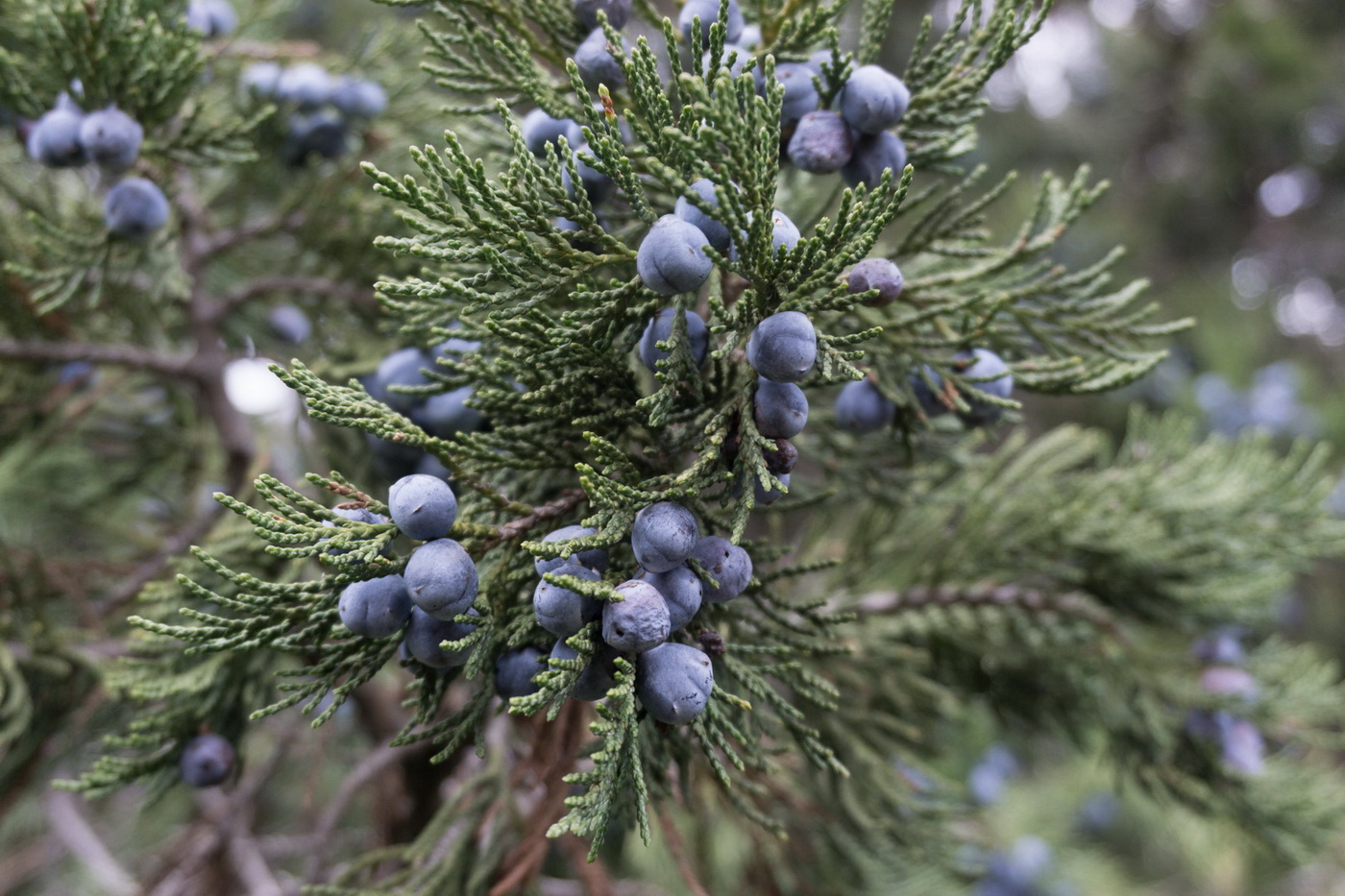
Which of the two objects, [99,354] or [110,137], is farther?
[99,354]

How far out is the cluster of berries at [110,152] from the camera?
3.97 feet

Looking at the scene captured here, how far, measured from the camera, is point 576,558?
84cm

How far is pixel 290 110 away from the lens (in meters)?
1.61

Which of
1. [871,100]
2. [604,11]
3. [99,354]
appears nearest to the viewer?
[871,100]

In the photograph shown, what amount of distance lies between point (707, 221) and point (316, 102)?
3.67ft

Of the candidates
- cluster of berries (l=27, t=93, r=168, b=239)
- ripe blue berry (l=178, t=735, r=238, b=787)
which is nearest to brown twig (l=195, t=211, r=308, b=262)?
cluster of berries (l=27, t=93, r=168, b=239)

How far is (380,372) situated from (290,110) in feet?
2.36

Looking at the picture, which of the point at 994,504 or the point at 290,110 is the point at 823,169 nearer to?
the point at 994,504

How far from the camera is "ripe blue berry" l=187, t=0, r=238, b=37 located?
1.60 metres

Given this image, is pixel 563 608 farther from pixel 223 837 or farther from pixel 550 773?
pixel 223 837

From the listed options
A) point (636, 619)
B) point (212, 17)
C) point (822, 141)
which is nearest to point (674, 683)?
point (636, 619)

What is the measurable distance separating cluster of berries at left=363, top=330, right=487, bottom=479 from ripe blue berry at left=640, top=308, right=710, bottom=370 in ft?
0.75

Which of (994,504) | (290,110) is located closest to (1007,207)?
(994,504)

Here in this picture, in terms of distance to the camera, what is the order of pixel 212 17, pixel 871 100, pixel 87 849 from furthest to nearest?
pixel 87 849, pixel 212 17, pixel 871 100
